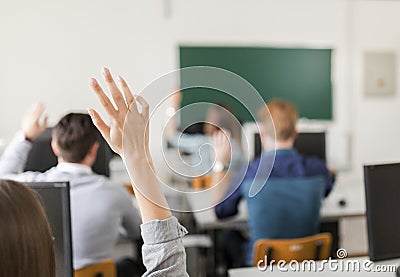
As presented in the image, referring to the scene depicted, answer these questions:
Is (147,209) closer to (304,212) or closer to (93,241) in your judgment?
(93,241)

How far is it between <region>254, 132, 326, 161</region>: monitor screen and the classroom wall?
6.60 ft

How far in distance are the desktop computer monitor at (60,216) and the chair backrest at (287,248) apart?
0.93 metres

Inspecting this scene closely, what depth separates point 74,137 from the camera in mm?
1916

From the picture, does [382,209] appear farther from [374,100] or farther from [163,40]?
[374,100]

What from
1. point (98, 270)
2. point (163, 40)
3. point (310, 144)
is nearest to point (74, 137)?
point (98, 270)

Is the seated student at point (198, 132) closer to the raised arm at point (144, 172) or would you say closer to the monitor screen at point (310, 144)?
the raised arm at point (144, 172)

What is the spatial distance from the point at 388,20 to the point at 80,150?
14.8 ft

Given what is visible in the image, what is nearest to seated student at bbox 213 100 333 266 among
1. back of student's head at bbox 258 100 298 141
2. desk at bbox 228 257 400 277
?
back of student's head at bbox 258 100 298 141

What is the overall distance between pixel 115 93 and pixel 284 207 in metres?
1.51

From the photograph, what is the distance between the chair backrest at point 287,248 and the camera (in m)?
2.00

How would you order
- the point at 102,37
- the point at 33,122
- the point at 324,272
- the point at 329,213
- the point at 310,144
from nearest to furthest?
the point at 324,272 → the point at 33,122 → the point at 329,213 → the point at 310,144 → the point at 102,37

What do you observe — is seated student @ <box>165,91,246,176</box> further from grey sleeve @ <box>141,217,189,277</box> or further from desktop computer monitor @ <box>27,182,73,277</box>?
desktop computer monitor @ <box>27,182,73,277</box>

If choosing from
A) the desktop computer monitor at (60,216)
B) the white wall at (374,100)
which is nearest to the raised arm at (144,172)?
the desktop computer monitor at (60,216)

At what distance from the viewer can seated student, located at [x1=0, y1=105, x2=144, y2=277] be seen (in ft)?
5.80
